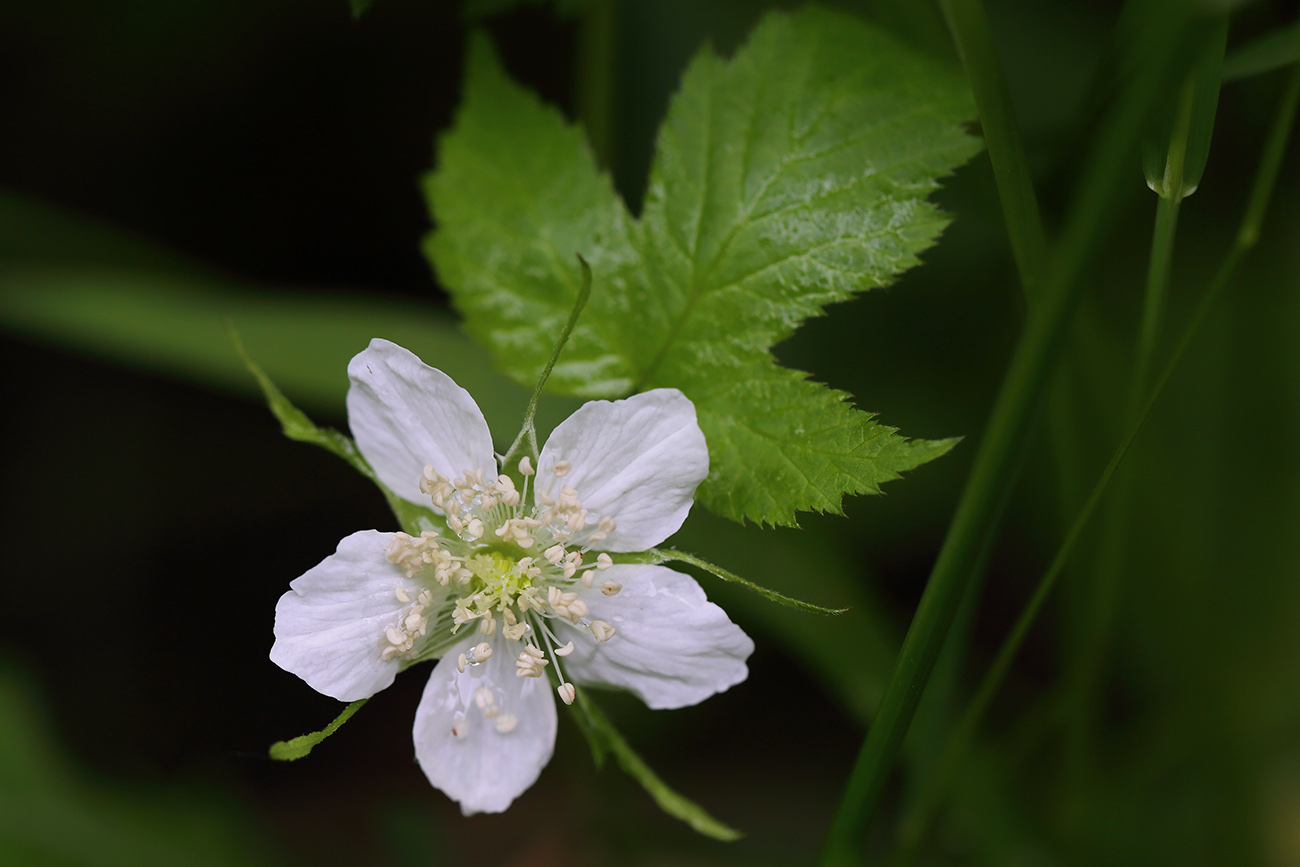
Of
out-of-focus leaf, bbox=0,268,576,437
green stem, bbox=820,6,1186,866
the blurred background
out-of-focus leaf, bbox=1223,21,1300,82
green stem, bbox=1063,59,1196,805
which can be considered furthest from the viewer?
the blurred background

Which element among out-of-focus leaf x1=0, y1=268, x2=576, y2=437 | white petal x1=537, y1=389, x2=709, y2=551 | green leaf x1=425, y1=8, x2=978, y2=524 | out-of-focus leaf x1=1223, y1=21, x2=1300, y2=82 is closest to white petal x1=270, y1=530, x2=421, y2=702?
white petal x1=537, y1=389, x2=709, y2=551

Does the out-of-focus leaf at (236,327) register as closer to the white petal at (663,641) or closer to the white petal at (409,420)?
the white petal at (409,420)

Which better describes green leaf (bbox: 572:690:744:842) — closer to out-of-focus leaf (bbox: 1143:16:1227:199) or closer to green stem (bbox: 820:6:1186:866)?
green stem (bbox: 820:6:1186:866)

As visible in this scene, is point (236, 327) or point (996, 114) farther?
point (236, 327)

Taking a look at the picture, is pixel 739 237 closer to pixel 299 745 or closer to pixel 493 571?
pixel 493 571

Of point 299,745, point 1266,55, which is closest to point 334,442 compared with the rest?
point 299,745

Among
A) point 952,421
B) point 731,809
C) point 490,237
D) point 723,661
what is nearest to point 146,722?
point 731,809

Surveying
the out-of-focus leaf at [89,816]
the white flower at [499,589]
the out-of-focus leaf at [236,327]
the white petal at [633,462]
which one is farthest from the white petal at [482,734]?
the out-of-focus leaf at [89,816]
